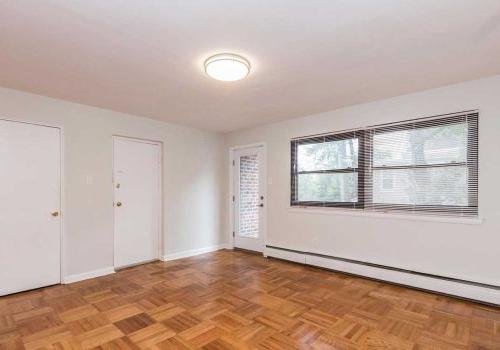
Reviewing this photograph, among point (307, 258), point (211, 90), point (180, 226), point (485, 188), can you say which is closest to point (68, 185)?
point (180, 226)

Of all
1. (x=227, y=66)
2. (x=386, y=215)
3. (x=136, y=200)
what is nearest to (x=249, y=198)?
(x=136, y=200)

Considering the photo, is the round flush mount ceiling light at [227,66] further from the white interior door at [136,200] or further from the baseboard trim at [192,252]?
the baseboard trim at [192,252]

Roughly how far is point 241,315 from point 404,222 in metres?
2.24

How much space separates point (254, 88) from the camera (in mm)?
3182

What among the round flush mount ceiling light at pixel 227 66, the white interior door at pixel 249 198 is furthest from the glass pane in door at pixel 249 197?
the round flush mount ceiling light at pixel 227 66

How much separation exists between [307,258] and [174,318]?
2.33 m

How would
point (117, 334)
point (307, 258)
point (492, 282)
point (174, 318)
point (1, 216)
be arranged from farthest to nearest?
point (307, 258) → point (1, 216) → point (492, 282) → point (174, 318) → point (117, 334)

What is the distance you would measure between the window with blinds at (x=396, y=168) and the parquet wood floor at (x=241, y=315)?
1.06 meters

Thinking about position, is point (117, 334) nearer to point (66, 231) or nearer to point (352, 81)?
point (66, 231)

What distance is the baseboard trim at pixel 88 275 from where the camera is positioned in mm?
3598

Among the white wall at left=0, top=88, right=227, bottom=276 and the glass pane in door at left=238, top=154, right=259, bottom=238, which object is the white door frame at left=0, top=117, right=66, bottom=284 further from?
the glass pane in door at left=238, top=154, right=259, bottom=238

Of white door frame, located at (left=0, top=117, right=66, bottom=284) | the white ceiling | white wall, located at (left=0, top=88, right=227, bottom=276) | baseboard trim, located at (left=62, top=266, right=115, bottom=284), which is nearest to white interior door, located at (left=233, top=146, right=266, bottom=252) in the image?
white wall, located at (left=0, top=88, right=227, bottom=276)

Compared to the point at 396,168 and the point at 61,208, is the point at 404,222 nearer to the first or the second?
the point at 396,168

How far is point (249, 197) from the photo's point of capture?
17.4 ft
